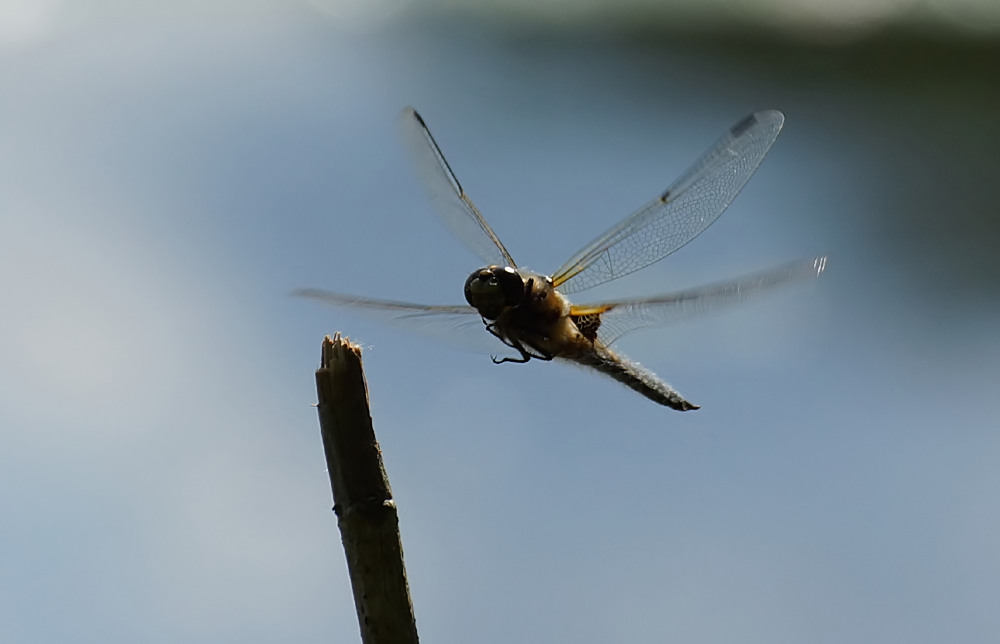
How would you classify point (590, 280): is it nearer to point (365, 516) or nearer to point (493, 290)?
point (493, 290)

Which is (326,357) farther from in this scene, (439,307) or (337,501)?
(439,307)

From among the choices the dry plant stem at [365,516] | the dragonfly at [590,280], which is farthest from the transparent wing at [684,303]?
the dry plant stem at [365,516]

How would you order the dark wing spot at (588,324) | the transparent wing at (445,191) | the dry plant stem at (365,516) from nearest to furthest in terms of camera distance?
the dry plant stem at (365,516), the dark wing spot at (588,324), the transparent wing at (445,191)

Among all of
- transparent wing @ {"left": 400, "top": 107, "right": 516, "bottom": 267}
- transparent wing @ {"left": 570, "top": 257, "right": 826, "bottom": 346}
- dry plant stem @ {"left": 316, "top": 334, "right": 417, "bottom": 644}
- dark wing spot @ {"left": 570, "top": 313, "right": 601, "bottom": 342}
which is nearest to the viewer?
dry plant stem @ {"left": 316, "top": 334, "right": 417, "bottom": 644}

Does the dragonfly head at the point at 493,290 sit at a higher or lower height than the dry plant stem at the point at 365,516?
higher

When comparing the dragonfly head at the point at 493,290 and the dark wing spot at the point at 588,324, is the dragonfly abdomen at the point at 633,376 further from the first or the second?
the dragonfly head at the point at 493,290

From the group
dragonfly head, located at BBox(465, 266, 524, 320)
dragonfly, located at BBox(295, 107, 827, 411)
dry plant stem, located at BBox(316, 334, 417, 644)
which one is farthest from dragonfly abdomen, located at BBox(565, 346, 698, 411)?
dry plant stem, located at BBox(316, 334, 417, 644)

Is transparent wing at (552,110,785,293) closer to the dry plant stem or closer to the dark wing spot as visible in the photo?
the dark wing spot
